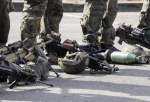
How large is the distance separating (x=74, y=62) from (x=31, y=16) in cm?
73

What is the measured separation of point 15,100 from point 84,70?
5.83ft

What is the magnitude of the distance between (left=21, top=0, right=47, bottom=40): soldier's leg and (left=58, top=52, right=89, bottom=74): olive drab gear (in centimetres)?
50

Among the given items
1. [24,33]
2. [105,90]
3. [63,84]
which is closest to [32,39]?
[24,33]

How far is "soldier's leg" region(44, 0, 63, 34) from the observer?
7660 millimetres

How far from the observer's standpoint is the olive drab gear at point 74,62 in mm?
6836

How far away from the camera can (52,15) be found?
7.68 m

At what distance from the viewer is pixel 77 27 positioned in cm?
1295

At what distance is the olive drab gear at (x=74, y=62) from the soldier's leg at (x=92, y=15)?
35.7 inches

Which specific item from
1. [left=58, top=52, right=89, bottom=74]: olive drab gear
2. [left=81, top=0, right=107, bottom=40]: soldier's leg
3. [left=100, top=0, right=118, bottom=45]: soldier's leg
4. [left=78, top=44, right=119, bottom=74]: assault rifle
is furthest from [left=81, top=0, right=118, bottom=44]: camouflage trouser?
[left=58, top=52, right=89, bottom=74]: olive drab gear

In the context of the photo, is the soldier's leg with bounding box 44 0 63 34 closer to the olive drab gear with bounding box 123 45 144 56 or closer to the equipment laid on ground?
the equipment laid on ground

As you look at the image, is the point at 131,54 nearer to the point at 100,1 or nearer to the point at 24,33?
the point at 100,1

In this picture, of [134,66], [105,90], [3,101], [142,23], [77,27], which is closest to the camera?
[3,101]

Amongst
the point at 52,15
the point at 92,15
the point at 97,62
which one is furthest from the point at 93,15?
the point at 97,62

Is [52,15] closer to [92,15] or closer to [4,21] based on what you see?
[92,15]
